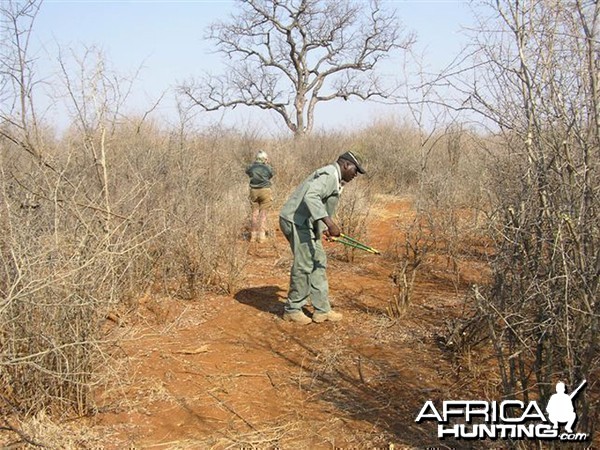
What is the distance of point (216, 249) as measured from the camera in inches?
262

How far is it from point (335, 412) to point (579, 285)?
5.99ft

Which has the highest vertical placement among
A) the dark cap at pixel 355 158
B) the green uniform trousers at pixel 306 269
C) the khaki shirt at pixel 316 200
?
the dark cap at pixel 355 158

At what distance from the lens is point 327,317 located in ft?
17.9

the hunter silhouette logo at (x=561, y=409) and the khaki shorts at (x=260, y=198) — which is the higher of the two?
the khaki shorts at (x=260, y=198)

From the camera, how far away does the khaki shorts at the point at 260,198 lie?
31.3ft

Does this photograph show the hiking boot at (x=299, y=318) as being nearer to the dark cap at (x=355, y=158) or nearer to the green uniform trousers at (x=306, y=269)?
the green uniform trousers at (x=306, y=269)

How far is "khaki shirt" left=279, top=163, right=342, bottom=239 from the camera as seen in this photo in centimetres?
508

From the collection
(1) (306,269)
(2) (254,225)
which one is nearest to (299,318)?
(1) (306,269)

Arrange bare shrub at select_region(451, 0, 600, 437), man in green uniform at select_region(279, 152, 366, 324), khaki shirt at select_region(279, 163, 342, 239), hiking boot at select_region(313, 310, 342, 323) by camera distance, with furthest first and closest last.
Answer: hiking boot at select_region(313, 310, 342, 323) < man in green uniform at select_region(279, 152, 366, 324) < khaki shirt at select_region(279, 163, 342, 239) < bare shrub at select_region(451, 0, 600, 437)

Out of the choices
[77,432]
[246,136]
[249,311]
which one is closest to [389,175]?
[246,136]

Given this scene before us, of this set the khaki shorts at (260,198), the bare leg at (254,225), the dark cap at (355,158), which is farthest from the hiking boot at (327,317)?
the khaki shorts at (260,198)

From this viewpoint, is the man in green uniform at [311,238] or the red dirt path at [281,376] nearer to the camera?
the red dirt path at [281,376]

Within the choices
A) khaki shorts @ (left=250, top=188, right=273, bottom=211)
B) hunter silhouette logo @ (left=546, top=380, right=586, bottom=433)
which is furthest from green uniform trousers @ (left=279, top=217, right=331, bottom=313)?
khaki shorts @ (left=250, top=188, right=273, bottom=211)

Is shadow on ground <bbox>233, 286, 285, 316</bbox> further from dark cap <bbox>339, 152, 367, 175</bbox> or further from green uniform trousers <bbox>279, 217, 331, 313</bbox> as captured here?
dark cap <bbox>339, 152, 367, 175</bbox>
